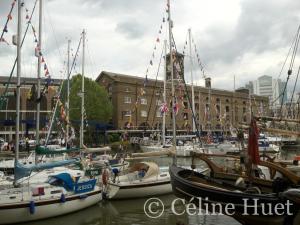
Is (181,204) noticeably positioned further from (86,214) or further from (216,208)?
(216,208)

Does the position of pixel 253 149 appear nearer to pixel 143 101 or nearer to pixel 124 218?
pixel 124 218

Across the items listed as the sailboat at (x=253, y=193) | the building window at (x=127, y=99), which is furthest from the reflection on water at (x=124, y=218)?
the building window at (x=127, y=99)

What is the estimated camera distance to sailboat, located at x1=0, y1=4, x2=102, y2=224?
593 inches

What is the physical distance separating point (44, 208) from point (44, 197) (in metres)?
0.49

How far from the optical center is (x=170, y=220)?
16.3 m

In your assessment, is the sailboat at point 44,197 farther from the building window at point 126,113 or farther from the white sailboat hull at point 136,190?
the building window at point 126,113

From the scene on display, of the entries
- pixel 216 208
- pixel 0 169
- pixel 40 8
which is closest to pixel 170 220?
pixel 216 208

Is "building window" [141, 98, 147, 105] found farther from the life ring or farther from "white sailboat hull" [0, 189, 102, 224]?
"white sailboat hull" [0, 189, 102, 224]

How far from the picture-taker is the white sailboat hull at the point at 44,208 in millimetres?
14906

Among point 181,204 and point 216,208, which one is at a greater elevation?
point 216,208

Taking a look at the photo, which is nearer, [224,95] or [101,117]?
[101,117]

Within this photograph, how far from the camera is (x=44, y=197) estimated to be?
16000 mm

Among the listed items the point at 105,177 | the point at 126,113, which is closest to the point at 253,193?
the point at 105,177

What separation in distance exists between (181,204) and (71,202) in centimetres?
599
